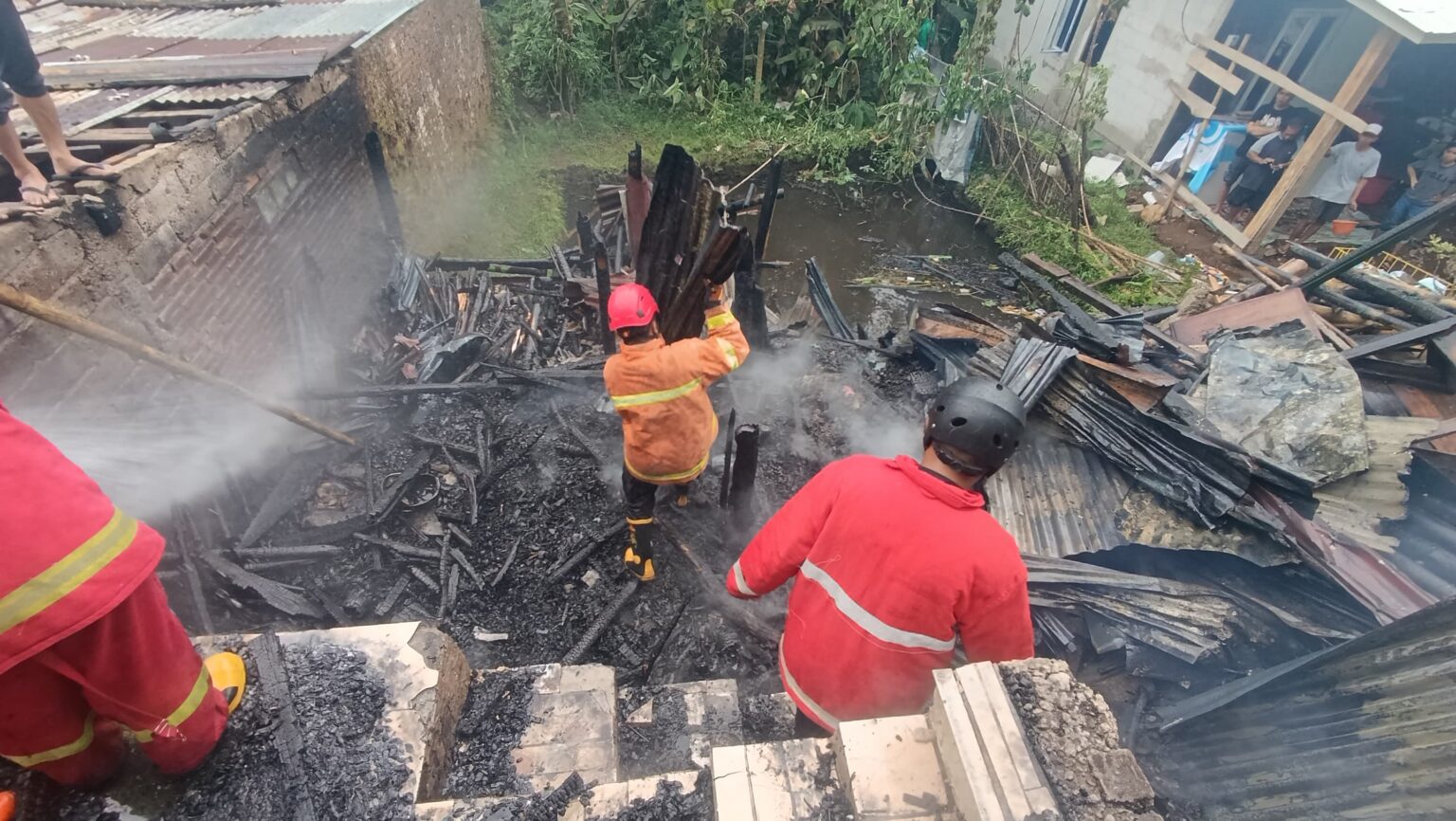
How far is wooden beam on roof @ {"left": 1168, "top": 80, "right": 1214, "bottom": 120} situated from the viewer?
11172mm

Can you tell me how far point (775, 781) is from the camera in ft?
7.08

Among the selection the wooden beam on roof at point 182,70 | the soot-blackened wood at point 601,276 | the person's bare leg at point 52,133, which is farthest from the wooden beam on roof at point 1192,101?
the person's bare leg at point 52,133

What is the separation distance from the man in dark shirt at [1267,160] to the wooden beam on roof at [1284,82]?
55 centimetres

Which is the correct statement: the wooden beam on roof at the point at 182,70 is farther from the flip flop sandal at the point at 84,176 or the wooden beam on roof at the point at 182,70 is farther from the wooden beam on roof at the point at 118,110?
the flip flop sandal at the point at 84,176

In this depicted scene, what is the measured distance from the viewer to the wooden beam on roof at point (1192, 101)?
11.2 meters

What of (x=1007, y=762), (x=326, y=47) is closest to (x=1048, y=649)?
(x=1007, y=762)

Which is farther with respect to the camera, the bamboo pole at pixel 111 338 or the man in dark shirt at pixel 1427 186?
the man in dark shirt at pixel 1427 186

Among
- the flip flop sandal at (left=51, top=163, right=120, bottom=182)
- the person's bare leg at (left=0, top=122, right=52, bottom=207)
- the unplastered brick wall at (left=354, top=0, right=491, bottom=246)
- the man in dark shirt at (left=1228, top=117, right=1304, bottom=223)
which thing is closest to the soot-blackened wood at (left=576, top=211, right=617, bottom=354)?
the unplastered brick wall at (left=354, top=0, right=491, bottom=246)

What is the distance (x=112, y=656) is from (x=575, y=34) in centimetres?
1408

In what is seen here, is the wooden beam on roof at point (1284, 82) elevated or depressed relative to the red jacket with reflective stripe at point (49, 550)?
elevated

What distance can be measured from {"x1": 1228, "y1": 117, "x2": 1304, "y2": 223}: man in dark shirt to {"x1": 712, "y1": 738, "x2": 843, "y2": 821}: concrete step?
1277 centimetres

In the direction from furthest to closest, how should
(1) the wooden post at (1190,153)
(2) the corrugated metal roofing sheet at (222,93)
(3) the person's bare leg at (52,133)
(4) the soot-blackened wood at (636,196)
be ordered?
(1) the wooden post at (1190,153)
(4) the soot-blackened wood at (636,196)
(2) the corrugated metal roofing sheet at (222,93)
(3) the person's bare leg at (52,133)

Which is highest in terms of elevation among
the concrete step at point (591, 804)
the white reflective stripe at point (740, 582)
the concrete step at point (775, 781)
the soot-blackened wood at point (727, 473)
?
the concrete step at point (775, 781)

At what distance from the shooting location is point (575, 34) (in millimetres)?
13234
